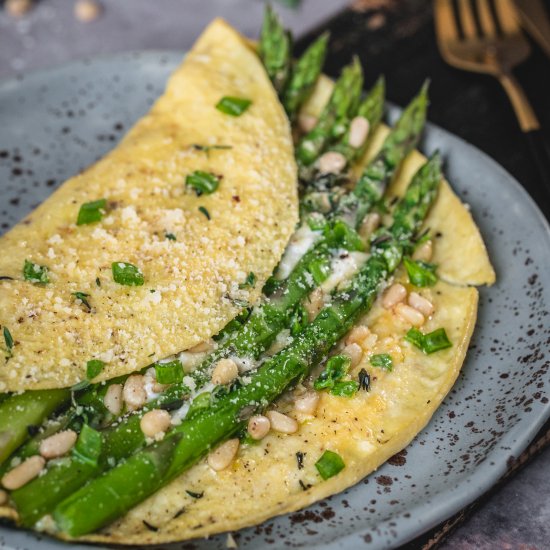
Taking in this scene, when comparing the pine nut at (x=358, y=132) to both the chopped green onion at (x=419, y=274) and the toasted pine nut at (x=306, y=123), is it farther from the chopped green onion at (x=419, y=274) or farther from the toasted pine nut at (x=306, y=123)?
the chopped green onion at (x=419, y=274)

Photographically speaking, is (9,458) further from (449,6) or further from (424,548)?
(449,6)

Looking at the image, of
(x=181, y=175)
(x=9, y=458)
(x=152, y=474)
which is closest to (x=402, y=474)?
(x=152, y=474)

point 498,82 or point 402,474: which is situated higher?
point 498,82

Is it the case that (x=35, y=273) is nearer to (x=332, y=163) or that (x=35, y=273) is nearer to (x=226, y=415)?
(x=226, y=415)

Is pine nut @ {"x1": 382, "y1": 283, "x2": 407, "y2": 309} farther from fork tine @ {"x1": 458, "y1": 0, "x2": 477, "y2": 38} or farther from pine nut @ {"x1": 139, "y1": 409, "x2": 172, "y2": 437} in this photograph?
fork tine @ {"x1": 458, "y1": 0, "x2": 477, "y2": 38}

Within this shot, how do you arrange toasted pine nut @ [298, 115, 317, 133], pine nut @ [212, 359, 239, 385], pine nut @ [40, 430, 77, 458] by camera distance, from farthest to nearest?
toasted pine nut @ [298, 115, 317, 133] < pine nut @ [212, 359, 239, 385] < pine nut @ [40, 430, 77, 458]

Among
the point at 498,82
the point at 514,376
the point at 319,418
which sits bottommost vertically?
the point at 319,418

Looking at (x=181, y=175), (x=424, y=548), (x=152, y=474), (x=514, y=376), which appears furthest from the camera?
(x=181, y=175)

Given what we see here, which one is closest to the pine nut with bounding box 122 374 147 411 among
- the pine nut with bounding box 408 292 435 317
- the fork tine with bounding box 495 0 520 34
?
the pine nut with bounding box 408 292 435 317
